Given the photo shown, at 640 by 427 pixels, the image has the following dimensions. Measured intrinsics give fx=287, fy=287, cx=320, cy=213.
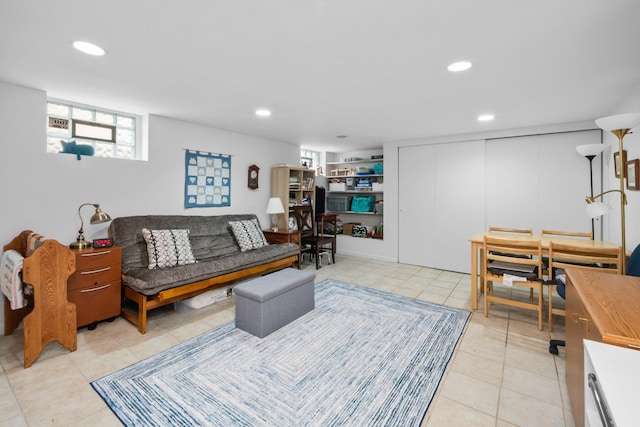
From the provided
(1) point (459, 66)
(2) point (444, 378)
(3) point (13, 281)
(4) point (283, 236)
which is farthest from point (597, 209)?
(3) point (13, 281)

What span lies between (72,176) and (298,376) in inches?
119

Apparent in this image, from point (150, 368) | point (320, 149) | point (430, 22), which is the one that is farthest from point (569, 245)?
point (320, 149)

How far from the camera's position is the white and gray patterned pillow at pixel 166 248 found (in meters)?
3.07

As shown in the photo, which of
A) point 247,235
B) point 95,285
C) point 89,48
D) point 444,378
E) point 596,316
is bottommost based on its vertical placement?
point 444,378

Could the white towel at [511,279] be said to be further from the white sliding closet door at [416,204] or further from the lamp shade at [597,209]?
the white sliding closet door at [416,204]

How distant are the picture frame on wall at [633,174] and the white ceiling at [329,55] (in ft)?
2.29

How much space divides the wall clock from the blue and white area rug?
2.61m

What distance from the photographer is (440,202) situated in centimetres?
490

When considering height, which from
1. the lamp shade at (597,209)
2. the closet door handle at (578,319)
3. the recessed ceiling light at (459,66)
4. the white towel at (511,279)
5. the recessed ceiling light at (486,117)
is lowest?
the white towel at (511,279)

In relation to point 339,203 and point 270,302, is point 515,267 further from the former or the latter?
point 339,203

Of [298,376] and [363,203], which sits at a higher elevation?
[363,203]

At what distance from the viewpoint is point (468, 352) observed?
236 cm

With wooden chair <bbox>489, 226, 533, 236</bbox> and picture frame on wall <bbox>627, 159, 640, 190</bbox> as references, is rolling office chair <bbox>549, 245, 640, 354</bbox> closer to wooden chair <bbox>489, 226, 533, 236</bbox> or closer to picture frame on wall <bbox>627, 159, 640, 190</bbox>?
picture frame on wall <bbox>627, 159, 640, 190</bbox>

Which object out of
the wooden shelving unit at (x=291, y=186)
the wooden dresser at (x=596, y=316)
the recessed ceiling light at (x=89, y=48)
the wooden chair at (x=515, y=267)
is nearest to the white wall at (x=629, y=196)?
the wooden chair at (x=515, y=267)
